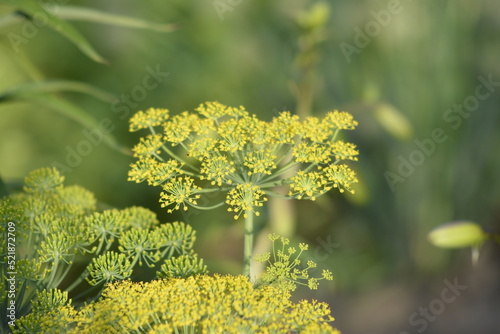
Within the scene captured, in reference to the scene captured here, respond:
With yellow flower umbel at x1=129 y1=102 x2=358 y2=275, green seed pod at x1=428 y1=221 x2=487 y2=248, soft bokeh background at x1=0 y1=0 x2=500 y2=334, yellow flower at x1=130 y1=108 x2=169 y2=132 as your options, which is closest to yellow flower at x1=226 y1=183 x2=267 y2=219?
yellow flower umbel at x1=129 y1=102 x2=358 y2=275

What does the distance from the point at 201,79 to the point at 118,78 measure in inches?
10.4

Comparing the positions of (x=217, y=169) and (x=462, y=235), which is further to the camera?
(x=462, y=235)

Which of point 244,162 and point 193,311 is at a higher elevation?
point 244,162

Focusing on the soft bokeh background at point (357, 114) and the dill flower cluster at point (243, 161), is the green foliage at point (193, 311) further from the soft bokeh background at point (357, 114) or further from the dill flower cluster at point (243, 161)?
the soft bokeh background at point (357, 114)

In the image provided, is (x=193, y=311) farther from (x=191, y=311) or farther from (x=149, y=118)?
(x=149, y=118)

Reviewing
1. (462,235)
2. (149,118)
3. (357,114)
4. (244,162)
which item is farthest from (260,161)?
(357,114)

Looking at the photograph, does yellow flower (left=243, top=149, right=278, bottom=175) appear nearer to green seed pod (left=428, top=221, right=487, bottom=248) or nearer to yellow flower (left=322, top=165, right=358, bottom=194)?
yellow flower (left=322, top=165, right=358, bottom=194)

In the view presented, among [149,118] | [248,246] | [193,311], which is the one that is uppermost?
[149,118]

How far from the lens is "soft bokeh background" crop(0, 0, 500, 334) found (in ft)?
5.70

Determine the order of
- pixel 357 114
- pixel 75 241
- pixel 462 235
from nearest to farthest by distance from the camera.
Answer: pixel 75 241, pixel 462 235, pixel 357 114

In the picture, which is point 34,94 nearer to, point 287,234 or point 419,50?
point 287,234

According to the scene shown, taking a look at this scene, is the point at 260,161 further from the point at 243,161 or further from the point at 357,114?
the point at 357,114

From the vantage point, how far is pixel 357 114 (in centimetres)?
179

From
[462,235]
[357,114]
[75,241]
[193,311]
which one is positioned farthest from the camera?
[357,114]
